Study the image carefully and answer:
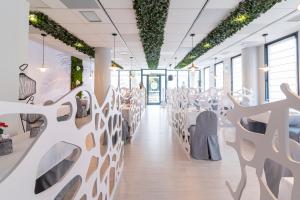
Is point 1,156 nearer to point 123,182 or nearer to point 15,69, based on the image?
point 15,69

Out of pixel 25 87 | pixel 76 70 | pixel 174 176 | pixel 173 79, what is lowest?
pixel 174 176

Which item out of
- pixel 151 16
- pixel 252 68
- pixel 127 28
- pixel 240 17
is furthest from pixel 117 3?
pixel 252 68

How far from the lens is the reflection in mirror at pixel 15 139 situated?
1.08 m

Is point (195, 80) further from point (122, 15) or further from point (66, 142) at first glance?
point (66, 142)

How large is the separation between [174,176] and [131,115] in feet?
9.56

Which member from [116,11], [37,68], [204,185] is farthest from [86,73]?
[204,185]

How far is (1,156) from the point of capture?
156cm

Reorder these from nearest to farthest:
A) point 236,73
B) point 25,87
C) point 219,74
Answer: point 25,87 < point 236,73 < point 219,74

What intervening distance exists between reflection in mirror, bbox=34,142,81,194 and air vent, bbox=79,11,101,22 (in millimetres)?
3796

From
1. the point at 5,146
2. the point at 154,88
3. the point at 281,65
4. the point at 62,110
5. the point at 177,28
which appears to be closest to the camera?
the point at 5,146

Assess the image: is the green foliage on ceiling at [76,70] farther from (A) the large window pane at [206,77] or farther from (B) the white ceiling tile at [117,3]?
(A) the large window pane at [206,77]

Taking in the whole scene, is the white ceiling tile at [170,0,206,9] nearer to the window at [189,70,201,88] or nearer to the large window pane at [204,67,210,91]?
the large window pane at [204,67,210,91]

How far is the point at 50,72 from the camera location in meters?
9.29

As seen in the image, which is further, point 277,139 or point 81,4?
point 81,4
